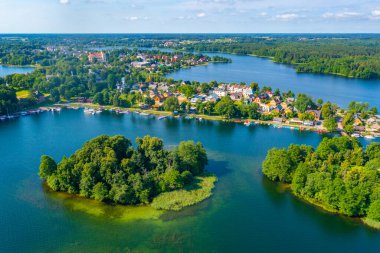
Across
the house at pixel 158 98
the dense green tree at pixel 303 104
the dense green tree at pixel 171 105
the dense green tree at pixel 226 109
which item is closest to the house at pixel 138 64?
the house at pixel 158 98

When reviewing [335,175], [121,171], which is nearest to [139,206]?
[121,171]

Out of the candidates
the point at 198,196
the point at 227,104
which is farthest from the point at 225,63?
the point at 198,196

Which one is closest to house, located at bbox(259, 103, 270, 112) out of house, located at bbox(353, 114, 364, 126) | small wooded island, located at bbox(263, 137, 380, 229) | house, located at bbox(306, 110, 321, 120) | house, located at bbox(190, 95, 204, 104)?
house, located at bbox(306, 110, 321, 120)

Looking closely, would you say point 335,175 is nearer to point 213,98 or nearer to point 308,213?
point 308,213

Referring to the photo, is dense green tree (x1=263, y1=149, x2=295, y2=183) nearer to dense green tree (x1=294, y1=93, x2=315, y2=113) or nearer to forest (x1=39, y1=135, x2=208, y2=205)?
forest (x1=39, y1=135, x2=208, y2=205)

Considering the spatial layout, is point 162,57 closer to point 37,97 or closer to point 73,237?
point 37,97

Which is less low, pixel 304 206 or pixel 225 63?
pixel 225 63
